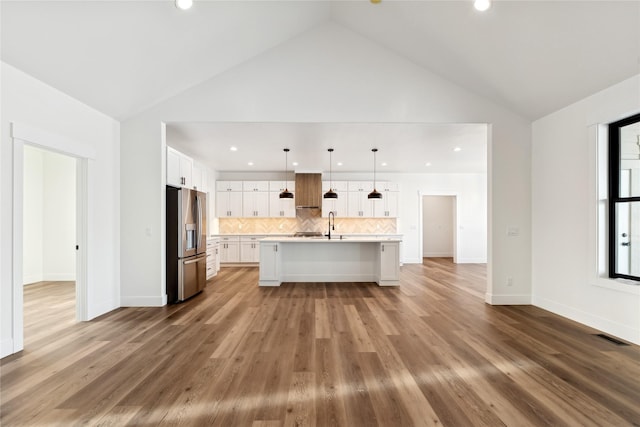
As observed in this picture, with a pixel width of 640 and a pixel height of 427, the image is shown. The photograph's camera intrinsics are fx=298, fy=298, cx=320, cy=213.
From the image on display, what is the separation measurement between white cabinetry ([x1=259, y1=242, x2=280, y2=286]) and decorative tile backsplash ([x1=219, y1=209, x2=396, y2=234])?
3.00 m

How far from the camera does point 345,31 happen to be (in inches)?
172

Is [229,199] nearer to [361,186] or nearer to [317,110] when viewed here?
[361,186]

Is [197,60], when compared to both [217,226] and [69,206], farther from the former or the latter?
[217,226]

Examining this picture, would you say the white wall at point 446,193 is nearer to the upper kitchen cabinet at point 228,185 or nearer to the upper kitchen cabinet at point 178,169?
the upper kitchen cabinet at point 228,185

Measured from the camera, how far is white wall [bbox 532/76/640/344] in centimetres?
327

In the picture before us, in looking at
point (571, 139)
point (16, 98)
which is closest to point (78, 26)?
point (16, 98)

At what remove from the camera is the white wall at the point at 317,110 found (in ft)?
14.5

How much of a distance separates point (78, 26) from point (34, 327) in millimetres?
3404

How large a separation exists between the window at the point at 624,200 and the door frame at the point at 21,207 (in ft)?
21.1

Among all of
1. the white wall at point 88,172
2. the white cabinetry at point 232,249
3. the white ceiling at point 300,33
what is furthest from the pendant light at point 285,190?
the white wall at point 88,172

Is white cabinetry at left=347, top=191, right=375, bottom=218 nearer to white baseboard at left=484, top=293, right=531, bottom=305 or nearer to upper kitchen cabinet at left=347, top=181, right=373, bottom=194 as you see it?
upper kitchen cabinet at left=347, top=181, right=373, bottom=194

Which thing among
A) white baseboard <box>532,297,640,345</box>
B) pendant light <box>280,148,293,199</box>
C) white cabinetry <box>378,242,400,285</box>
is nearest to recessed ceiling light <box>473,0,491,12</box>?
white baseboard <box>532,297,640,345</box>

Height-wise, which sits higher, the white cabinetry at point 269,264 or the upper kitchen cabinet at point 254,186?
the upper kitchen cabinet at point 254,186

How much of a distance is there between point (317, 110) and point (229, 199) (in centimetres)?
511
